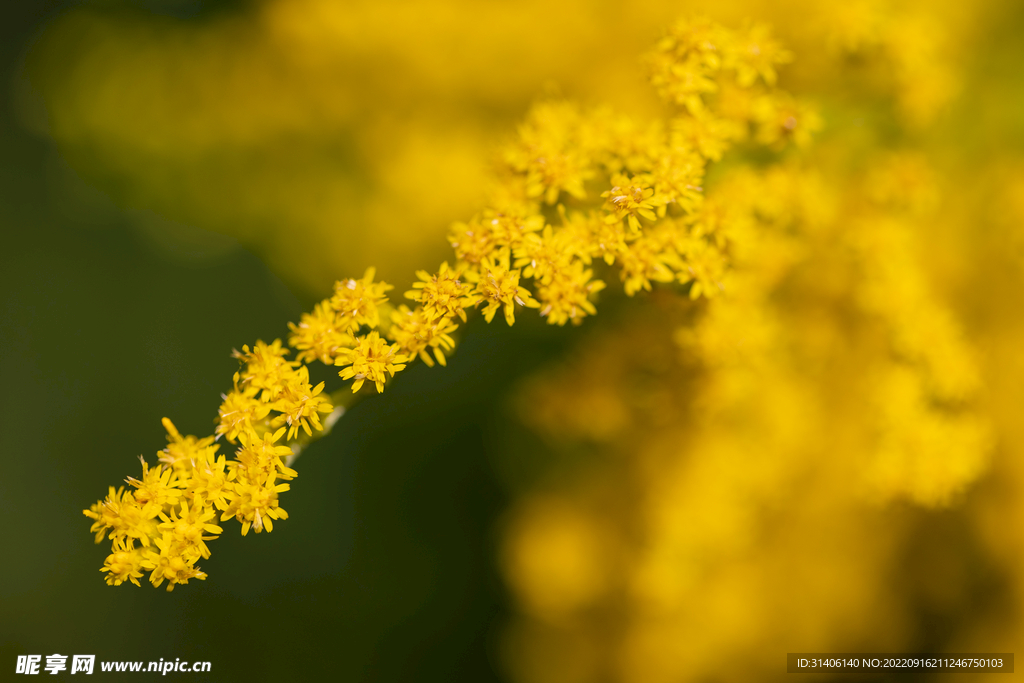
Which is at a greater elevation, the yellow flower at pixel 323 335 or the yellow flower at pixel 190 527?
the yellow flower at pixel 323 335

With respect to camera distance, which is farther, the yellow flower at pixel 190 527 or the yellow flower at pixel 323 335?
the yellow flower at pixel 323 335

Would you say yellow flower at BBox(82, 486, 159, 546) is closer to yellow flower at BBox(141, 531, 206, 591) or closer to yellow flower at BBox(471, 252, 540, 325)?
yellow flower at BBox(141, 531, 206, 591)

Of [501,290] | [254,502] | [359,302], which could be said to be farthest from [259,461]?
[501,290]

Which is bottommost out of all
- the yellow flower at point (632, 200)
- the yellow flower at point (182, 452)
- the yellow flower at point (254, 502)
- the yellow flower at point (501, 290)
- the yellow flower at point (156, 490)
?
the yellow flower at point (254, 502)

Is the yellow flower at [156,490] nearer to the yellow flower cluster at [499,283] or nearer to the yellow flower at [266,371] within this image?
the yellow flower cluster at [499,283]

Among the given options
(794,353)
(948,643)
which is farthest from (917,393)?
(948,643)

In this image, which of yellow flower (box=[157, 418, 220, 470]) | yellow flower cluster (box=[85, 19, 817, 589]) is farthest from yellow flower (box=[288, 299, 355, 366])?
yellow flower (box=[157, 418, 220, 470])

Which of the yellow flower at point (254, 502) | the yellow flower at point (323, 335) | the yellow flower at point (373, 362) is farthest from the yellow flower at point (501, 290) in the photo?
the yellow flower at point (254, 502)
